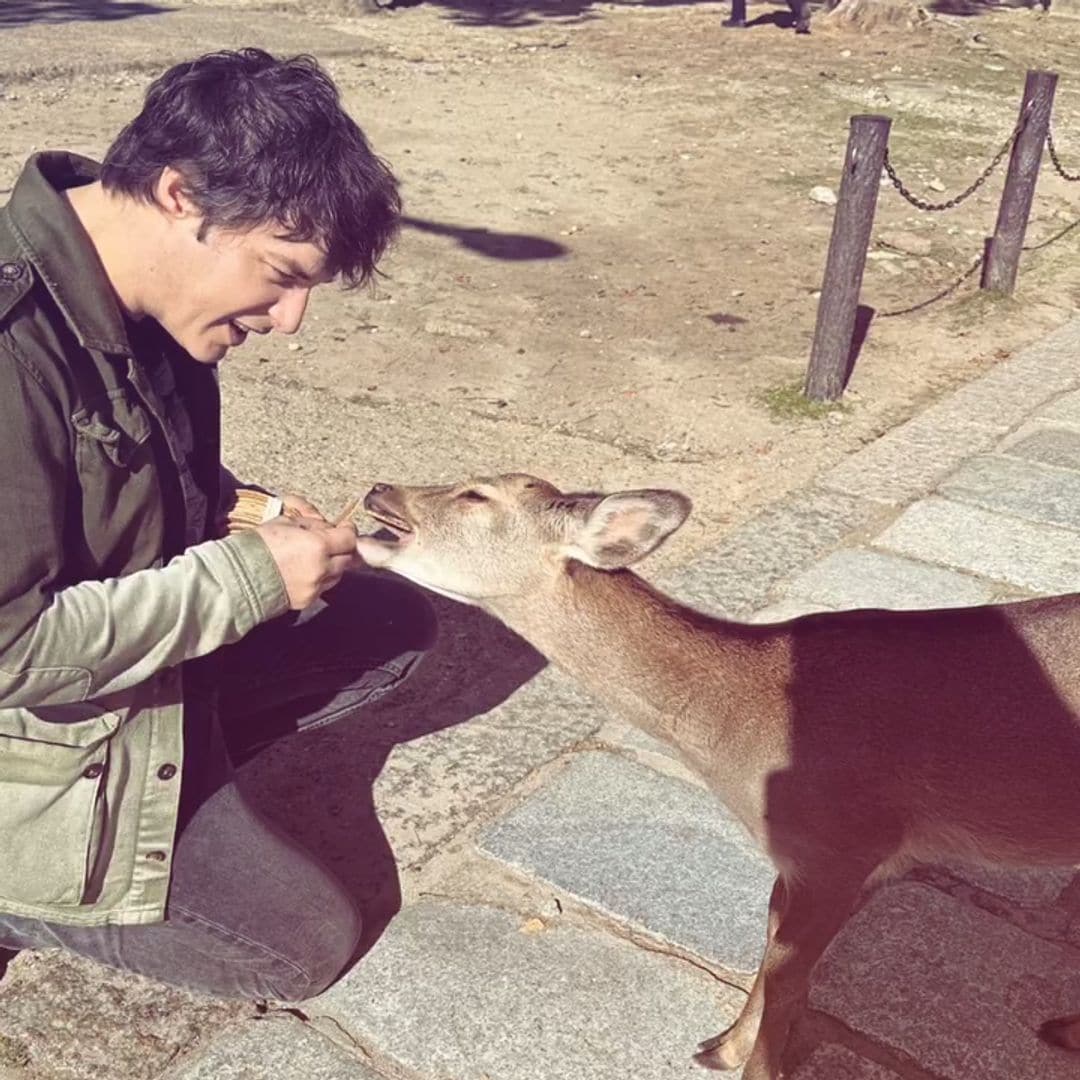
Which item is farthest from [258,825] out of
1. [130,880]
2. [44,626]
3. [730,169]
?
[730,169]

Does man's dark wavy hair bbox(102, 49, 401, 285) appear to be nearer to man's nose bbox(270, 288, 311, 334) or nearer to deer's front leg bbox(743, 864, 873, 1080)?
man's nose bbox(270, 288, 311, 334)

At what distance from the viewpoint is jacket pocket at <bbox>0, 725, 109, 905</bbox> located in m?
2.72

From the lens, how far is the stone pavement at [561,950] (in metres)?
3.01

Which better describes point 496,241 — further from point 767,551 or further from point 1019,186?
point 767,551

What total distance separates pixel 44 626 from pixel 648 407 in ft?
13.8

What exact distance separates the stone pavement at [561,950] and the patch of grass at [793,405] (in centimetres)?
239

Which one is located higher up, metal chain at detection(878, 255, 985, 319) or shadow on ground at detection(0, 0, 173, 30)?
metal chain at detection(878, 255, 985, 319)

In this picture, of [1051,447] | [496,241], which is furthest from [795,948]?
[496,241]

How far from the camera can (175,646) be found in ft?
8.82

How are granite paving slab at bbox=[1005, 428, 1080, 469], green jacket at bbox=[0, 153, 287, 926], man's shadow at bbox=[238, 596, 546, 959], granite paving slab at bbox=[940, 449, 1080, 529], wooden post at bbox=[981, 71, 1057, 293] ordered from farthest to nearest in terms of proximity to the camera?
wooden post at bbox=[981, 71, 1057, 293]
granite paving slab at bbox=[1005, 428, 1080, 469]
granite paving slab at bbox=[940, 449, 1080, 529]
man's shadow at bbox=[238, 596, 546, 959]
green jacket at bbox=[0, 153, 287, 926]

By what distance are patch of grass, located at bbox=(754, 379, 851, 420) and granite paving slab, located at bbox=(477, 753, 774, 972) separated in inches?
113

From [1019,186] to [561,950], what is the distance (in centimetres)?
587

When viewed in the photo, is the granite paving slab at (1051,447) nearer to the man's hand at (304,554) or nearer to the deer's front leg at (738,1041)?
the deer's front leg at (738,1041)

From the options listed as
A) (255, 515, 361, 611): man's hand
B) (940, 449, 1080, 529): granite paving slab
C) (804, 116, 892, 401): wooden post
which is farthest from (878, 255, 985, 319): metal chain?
(255, 515, 361, 611): man's hand
